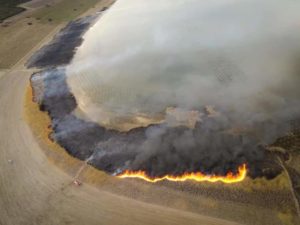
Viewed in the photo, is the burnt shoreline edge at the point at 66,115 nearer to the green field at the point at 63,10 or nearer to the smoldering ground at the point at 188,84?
the smoldering ground at the point at 188,84

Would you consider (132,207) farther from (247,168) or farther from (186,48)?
(186,48)

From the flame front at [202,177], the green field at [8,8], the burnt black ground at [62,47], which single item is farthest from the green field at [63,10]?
the flame front at [202,177]

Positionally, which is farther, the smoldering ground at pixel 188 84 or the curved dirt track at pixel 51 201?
the smoldering ground at pixel 188 84

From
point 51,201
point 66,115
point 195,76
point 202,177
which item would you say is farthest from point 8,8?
point 202,177

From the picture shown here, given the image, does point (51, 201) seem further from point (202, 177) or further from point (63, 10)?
point (63, 10)

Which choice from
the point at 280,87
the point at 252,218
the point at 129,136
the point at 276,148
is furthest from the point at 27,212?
the point at 280,87

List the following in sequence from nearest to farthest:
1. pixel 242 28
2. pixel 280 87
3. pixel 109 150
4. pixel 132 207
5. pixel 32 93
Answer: pixel 132 207
pixel 109 150
pixel 280 87
pixel 32 93
pixel 242 28

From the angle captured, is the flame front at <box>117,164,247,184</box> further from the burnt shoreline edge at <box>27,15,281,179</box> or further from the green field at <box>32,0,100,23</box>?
the green field at <box>32,0,100,23</box>
